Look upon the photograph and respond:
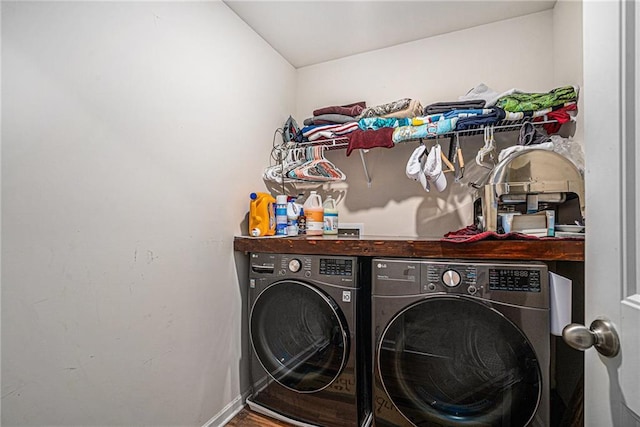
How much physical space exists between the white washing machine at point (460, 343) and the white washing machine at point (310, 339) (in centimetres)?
13

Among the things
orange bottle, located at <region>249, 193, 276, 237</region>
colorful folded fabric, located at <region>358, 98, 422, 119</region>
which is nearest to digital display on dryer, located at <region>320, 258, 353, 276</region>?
orange bottle, located at <region>249, 193, 276, 237</region>

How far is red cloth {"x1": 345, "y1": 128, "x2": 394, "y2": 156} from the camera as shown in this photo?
1.71 metres

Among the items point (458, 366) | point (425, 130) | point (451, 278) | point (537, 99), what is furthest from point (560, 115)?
point (458, 366)

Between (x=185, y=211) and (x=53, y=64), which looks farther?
(x=185, y=211)

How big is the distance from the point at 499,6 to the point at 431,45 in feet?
1.37

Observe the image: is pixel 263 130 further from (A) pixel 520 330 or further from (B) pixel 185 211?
(A) pixel 520 330

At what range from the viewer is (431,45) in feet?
6.64

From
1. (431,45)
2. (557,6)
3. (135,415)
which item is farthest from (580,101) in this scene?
(135,415)

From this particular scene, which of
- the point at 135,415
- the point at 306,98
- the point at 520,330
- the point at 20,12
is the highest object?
the point at 306,98

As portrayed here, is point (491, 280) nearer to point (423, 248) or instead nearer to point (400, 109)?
point (423, 248)

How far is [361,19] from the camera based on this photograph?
71.6 inches

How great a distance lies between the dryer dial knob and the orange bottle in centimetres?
97

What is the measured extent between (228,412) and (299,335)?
1.93 feet

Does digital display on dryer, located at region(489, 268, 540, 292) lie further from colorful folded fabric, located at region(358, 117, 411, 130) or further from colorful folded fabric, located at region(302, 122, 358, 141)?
colorful folded fabric, located at region(302, 122, 358, 141)
